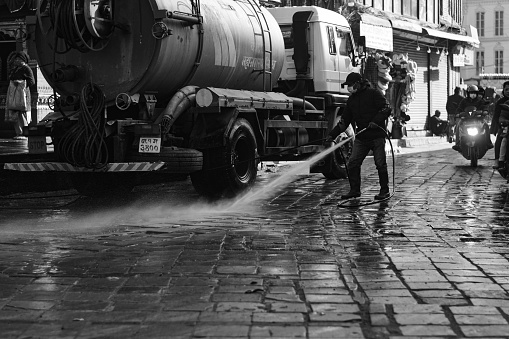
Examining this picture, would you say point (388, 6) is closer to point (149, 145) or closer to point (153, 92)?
point (153, 92)

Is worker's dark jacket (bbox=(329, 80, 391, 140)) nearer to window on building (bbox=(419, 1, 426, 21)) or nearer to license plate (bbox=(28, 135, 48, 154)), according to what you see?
license plate (bbox=(28, 135, 48, 154))

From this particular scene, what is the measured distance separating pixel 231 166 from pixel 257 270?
5348 mm

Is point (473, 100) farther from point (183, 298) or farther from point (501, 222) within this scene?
point (183, 298)

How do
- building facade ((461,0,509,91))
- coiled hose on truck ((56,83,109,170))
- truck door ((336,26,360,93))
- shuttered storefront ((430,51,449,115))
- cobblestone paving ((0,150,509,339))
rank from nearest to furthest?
cobblestone paving ((0,150,509,339)) → coiled hose on truck ((56,83,109,170)) → truck door ((336,26,360,93)) → shuttered storefront ((430,51,449,115)) → building facade ((461,0,509,91))

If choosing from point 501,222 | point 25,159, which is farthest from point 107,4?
point 501,222

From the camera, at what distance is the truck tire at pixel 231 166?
1210cm

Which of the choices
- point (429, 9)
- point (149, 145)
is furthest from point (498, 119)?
point (429, 9)

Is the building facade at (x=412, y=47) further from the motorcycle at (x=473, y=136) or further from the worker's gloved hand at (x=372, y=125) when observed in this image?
the worker's gloved hand at (x=372, y=125)

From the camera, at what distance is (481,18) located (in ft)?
274

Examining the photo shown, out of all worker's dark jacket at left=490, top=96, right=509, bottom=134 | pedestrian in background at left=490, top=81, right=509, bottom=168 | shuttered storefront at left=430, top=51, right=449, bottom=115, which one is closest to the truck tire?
worker's dark jacket at left=490, top=96, right=509, bottom=134

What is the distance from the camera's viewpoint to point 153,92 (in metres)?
11.7

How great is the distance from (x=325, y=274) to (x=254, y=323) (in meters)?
1.64

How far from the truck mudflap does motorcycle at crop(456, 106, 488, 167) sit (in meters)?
10.3

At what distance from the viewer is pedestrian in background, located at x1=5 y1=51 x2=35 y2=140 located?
A: 60.4 ft
